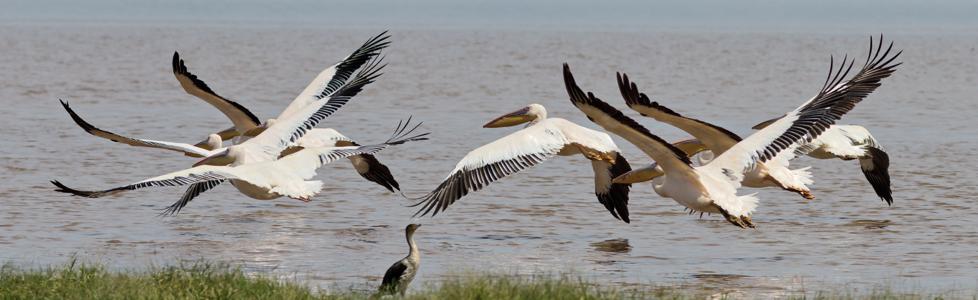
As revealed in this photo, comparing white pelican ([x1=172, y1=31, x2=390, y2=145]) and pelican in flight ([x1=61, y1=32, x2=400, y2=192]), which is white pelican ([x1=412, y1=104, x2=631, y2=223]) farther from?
white pelican ([x1=172, y1=31, x2=390, y2=145])

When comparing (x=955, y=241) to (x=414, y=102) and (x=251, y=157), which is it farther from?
(x=414, y=102)

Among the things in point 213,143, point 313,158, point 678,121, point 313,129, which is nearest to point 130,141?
point 313,158

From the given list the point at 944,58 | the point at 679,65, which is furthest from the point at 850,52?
the point at 679,65

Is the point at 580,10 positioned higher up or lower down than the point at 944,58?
higher up

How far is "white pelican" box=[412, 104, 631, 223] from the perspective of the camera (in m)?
10.9

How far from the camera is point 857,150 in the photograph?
12.6 metres

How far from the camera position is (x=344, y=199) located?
13.5 m

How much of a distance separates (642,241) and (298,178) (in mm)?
2139

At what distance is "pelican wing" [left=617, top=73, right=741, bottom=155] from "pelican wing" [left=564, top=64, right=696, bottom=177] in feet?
0.72

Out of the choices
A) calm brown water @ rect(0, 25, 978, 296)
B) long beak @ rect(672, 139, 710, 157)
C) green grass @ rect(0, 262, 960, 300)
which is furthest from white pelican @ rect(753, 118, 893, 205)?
green grass @ rect(0, 262, 960, 300)

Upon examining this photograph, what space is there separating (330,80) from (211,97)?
900 millimetres

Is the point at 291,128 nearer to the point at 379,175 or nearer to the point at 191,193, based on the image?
the point at 191,193

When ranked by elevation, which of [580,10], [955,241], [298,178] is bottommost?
[955,241]

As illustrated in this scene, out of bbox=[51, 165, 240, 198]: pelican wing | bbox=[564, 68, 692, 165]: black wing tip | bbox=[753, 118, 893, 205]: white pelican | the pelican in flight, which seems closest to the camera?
bbox=[51, 165, 240, 198]: pelican wing
